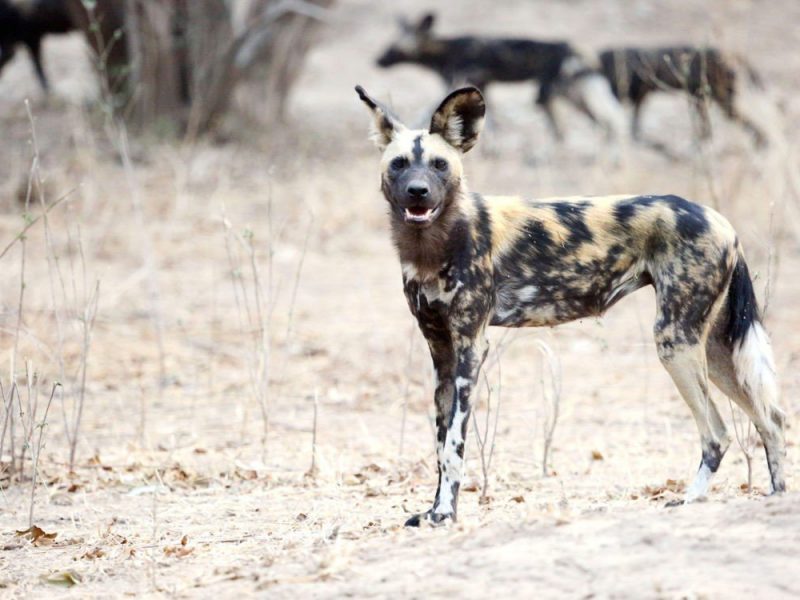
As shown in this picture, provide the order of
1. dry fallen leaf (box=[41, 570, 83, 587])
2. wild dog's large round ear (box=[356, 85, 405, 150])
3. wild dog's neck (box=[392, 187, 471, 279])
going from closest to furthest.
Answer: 1. dry fallen leaf (box=[41, 570, 83, 587])
2. wild dog's neck (box=[392, 187, 471, 279])
3. wild dog's large round ear (box=[356, 85, 405, 150])

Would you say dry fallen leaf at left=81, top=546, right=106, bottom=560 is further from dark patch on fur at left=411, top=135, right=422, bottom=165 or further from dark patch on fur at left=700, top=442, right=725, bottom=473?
dark patch on fur at left=700, top=442, right=725, bottom=473

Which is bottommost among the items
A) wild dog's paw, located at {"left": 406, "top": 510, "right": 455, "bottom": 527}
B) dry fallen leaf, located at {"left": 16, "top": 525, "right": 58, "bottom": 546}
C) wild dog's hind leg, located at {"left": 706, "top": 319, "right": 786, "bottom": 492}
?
dry fallen leaf, located at {"left": 16, "top": 525, "right": 58, "bottom": 546}

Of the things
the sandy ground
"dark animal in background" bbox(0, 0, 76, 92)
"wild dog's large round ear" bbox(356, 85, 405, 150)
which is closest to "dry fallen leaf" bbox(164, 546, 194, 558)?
the sandy ground

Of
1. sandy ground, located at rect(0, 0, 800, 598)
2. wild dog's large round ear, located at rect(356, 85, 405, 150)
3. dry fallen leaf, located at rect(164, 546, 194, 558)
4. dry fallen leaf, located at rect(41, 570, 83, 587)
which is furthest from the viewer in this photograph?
wild dog's large round ear, located at rect(356, 85, 405, 150)

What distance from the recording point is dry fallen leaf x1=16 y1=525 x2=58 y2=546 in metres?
4.19

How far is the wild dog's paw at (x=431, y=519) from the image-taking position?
394 centimetres

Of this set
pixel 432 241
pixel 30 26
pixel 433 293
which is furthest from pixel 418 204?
pixel 30 26

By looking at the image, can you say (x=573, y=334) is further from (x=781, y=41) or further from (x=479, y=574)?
(x=781, y=41)

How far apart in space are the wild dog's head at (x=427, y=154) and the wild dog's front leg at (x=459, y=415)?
46 cm

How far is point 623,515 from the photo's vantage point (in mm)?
3400

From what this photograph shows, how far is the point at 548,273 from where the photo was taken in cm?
433

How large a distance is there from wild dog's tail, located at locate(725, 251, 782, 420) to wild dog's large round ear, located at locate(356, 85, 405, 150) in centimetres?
131

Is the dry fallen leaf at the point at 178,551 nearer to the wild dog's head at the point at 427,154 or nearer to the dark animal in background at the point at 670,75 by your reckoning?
the wild dog's head at the point at 427,154

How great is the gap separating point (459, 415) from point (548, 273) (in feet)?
2.03
